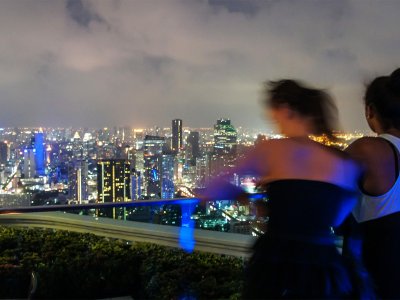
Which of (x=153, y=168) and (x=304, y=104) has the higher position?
(x=304, y=104)

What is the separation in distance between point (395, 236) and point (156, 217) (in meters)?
2.57

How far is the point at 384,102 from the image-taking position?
1543 millimetres

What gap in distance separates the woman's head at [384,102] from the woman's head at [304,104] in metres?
0.18

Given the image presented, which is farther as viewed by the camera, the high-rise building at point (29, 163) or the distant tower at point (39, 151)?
the distant tower at point (39, 151)

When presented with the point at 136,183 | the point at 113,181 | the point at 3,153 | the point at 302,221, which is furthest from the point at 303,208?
the point at 3,153

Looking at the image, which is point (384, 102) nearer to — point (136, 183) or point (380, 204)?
point (380, 204)

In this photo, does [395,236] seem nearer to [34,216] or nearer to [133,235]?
[133,235]

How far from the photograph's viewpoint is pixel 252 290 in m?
1.35

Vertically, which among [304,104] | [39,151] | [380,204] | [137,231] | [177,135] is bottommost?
[137,231]

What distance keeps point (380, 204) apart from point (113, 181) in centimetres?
499

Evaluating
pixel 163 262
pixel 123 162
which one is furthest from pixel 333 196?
pixel 123 162

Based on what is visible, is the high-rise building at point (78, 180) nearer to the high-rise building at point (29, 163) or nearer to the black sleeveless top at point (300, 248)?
the high-rise building at point (29, 163)

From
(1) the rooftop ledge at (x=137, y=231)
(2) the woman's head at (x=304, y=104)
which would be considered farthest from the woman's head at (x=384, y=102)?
(1) the rooftop ledge at (x=137, y=231)

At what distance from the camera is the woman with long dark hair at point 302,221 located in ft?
4.27
